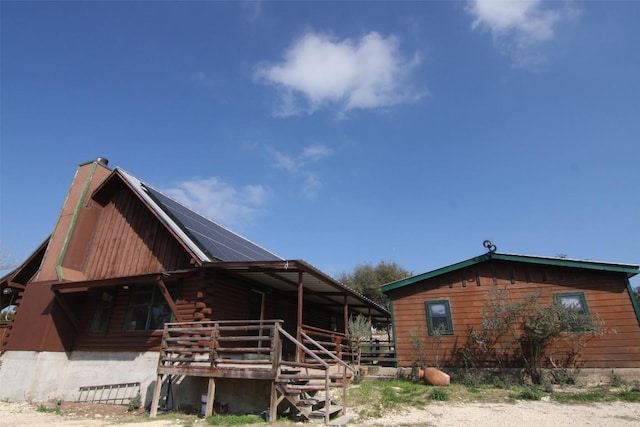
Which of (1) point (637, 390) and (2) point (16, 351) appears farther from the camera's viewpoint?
(2) point (16, 351)

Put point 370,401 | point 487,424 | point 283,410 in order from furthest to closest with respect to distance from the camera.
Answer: point 370,401, point 283,410, point 487,424

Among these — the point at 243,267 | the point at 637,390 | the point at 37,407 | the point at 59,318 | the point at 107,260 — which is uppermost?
the point at 107,260

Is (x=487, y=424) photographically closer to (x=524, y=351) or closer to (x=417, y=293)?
(x=524, y=351)

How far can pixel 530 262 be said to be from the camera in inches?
548

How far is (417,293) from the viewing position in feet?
50.6

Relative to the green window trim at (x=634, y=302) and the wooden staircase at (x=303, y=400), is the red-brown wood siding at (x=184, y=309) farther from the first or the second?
the green window trim at (x=634, y=302)

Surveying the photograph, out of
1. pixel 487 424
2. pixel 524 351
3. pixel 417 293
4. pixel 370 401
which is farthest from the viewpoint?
pixel 417 293

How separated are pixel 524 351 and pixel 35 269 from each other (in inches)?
823

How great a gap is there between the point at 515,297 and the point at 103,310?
1522 cm

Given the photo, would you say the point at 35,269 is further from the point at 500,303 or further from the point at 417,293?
the point at 500,303

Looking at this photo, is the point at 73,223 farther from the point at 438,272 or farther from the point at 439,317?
the point at 439,317

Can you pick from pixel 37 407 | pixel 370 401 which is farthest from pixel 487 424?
pixel 37 407

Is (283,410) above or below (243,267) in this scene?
below

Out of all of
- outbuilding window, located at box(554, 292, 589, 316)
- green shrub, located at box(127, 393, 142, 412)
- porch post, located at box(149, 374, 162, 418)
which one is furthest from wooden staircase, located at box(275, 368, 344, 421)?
outbuilding window, located at box(554, 292, 589, 316)
